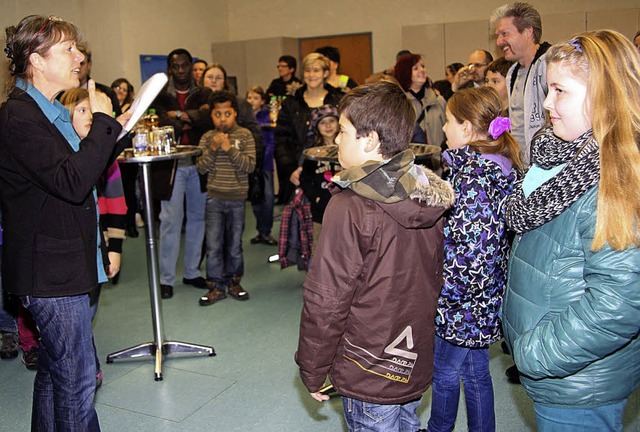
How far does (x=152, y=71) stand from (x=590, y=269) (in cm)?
841

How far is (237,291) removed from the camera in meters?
4.73

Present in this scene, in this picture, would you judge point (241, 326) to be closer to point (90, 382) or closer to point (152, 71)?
point (90, 382)

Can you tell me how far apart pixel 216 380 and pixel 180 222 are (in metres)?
1.66

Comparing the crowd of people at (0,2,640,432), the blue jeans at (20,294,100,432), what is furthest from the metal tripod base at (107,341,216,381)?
the blue jeans at (20,294,100,432)

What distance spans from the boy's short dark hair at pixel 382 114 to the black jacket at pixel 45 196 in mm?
776

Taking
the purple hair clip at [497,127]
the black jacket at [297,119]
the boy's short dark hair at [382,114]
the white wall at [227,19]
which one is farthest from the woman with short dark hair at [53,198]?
the white wall at [227,19]

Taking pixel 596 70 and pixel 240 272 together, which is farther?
pixel 240 272

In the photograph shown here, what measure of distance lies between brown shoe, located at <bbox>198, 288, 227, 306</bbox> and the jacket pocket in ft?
8.17

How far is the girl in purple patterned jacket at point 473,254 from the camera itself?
2.36m

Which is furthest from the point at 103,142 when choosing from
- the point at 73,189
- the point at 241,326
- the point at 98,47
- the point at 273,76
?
the point at 273,76

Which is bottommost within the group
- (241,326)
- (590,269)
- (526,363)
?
(241,326)

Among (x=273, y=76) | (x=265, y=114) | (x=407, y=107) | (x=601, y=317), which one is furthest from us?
(x=273, y=76)

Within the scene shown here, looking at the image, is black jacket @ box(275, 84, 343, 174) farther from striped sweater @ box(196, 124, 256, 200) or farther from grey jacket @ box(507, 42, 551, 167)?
grey jacket @ box(507, 42, 551, 167)

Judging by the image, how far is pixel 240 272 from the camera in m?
4.76
